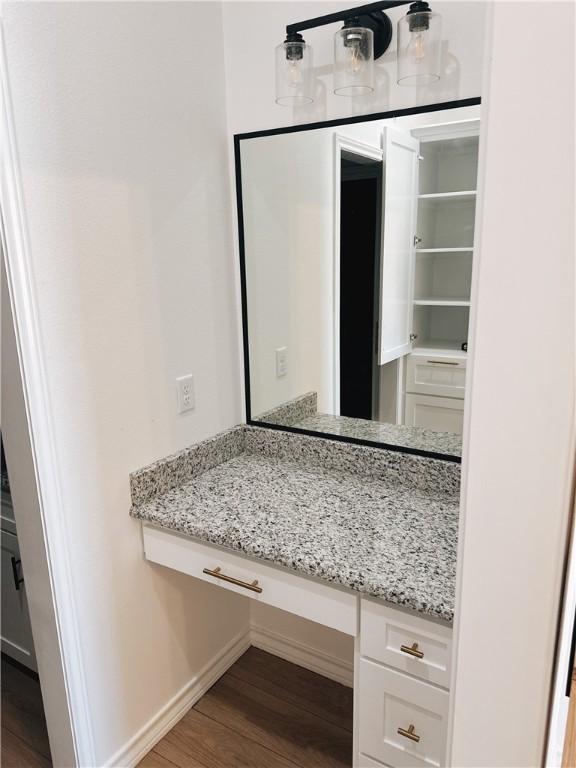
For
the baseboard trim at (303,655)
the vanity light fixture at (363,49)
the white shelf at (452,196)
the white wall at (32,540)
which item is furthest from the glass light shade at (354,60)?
the baseboard trim at (303,655)

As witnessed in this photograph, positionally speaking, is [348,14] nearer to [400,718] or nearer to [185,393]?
[185,393]

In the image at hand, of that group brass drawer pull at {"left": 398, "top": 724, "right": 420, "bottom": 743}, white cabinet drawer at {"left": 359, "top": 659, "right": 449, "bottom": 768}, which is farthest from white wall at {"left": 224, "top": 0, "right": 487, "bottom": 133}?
brass drawer pull at {"left": 398, "top": 724, "right": 420, "bottom": 743}

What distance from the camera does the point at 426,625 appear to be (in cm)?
113

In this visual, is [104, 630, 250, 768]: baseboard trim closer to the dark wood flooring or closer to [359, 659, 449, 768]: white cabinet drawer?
the dark wood flooring

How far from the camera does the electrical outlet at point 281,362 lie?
5.97ft

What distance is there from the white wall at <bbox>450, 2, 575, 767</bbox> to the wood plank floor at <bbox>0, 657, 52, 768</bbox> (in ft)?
5.55

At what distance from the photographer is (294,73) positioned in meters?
1.46

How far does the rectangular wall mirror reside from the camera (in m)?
1.42

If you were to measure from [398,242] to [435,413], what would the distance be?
0.51m

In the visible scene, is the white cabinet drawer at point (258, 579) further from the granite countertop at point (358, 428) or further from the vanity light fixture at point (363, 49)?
the vanity light fixture at point (363, 49)

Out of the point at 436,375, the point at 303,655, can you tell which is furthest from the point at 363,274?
the point at 303,655

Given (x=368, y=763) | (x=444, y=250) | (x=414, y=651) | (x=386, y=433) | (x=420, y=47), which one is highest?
(x=420, y=47)

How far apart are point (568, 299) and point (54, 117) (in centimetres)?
120

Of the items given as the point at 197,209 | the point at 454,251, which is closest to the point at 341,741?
the point at 454,251
